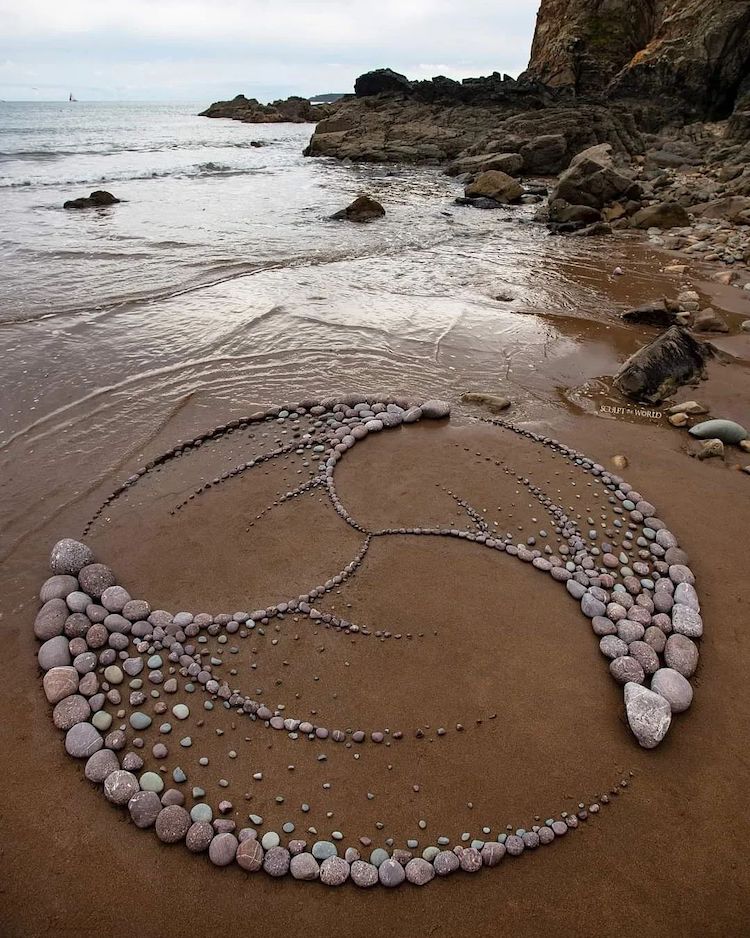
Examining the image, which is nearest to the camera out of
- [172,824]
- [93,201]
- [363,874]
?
[363,874]

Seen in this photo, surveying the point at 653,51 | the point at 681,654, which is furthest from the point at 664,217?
the point at 653,51

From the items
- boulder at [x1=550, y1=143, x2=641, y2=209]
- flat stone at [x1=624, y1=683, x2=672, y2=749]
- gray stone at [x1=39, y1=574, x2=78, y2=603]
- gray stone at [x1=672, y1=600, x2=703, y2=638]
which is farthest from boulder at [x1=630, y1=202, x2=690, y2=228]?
gray stone at [x1=39, y1=574, x2=78, y2=603]

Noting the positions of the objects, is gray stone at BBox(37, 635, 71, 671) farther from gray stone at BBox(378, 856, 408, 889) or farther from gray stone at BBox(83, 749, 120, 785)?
gray stone at BBox(378, 856, 408, 889)

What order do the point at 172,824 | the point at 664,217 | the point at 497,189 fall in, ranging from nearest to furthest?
the point at 172,824 → the point at 664,217 → the point at 497,189

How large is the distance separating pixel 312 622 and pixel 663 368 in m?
5.16

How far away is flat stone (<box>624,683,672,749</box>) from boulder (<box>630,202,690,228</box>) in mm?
14428

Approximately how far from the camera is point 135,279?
33.8 ft

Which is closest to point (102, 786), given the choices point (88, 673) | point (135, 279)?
point (88, 673)

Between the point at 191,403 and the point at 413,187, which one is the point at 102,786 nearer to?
the point at 191,403

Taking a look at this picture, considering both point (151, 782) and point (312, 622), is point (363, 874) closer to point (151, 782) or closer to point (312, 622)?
point (151, 782)

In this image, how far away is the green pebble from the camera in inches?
118

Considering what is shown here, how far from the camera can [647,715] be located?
3234mm

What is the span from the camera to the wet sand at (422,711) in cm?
260

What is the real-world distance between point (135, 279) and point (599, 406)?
334 inches
